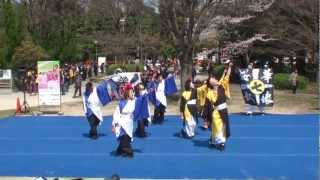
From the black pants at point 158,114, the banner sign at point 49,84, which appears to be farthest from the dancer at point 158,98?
the banner sign at point 49,84

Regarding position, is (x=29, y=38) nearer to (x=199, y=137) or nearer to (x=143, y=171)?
(x=199, y=137)

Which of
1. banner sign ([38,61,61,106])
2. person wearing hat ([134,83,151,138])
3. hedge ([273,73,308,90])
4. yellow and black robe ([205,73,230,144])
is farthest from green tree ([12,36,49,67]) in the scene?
yellow and black robe ([205,73,230,144])

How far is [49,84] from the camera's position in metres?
25.7

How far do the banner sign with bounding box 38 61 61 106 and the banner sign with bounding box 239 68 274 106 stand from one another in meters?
7.18

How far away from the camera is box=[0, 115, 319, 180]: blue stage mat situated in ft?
42.5

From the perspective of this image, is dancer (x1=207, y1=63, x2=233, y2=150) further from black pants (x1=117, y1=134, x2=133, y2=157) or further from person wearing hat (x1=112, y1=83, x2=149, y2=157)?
black pants (x1=117, y1=134, x2=133, y2=157)

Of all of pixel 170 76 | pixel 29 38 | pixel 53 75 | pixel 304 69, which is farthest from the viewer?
pixel 29 38

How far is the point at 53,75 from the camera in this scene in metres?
25.5

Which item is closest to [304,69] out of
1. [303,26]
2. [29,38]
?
[303,26]

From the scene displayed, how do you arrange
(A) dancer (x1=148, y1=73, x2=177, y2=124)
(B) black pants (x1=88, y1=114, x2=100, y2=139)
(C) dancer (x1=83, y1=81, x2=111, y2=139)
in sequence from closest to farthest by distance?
1. (C) dancer (x1=83, y1=81, x2=111, y2=139)
2. (B) black pants (x1=88, y1=114, x2=100, y2=139)
3. (A) dancer (x1=148, y1=73, x2=177, y2=124)

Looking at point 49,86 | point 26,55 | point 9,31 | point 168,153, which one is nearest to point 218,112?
point 168,153

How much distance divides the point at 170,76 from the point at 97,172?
34.3 ft

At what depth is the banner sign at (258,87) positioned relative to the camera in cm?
2316

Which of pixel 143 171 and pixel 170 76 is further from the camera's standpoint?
pixel 170 76
